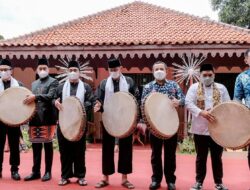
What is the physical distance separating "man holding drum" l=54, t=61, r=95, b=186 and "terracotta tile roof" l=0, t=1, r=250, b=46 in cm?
517

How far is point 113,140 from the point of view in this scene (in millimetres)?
5168

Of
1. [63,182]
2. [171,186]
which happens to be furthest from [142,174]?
[63,182]

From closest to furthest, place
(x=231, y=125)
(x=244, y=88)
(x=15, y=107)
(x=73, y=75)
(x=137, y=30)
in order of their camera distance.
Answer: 1. (x=231, y=125)
2. (x=244, y=88)
3. (x=73, y=75)
4. (x=15, y=107)
5. (x=137, y=30)

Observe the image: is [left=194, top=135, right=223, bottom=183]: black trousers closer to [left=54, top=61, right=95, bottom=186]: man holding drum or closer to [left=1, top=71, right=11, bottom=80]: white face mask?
[left=54, top=61, right=95, bottom=186]: man holding drum

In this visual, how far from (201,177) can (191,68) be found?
6.11m

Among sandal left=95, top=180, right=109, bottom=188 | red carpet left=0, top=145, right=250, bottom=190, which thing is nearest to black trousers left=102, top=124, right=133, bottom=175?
sandal left=95, top=180, right=109, bottom=188

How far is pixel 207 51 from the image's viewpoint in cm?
1013

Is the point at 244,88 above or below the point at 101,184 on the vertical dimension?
above

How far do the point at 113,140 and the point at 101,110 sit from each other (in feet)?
1.38

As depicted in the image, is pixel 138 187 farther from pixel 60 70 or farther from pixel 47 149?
pixel 60 70

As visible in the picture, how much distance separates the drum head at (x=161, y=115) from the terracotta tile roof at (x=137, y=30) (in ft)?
17.9

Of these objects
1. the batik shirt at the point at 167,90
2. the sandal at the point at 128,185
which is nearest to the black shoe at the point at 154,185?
the sandal at the point at 128,185

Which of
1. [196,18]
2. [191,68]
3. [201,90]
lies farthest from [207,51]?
[201,90]

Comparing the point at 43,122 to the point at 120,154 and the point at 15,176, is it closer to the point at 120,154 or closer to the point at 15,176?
the point at 15,176
